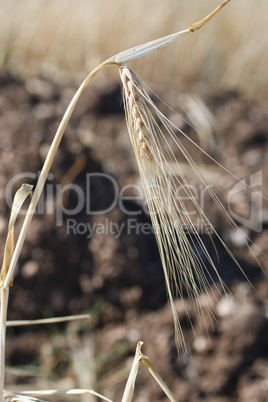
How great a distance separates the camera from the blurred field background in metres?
2.16

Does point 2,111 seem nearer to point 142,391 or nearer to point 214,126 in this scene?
point 214,126

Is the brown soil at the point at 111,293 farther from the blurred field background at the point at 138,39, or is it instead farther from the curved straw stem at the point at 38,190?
the curved straw stem at the point at 38,190

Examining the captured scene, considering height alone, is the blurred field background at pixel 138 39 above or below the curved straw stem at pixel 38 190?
above

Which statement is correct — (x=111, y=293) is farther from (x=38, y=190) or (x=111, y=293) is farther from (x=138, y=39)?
(x=138, y=39)

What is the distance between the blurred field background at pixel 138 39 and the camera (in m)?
2.16

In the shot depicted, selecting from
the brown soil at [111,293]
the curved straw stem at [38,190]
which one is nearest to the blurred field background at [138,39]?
the brown soil at [111,293]

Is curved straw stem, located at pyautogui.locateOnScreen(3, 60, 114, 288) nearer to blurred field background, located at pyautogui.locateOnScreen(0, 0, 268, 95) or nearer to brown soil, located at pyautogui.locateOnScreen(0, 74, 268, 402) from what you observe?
brown soil, located at pyautogui.locateOnScreen(0, 74, 268, 402)

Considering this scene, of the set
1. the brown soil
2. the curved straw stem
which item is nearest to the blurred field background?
the brown soil

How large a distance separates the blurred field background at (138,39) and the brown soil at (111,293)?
0.60 metres

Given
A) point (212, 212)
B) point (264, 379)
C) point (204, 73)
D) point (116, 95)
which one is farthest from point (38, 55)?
point (264, 379)

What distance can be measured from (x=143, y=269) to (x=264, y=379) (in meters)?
0.46

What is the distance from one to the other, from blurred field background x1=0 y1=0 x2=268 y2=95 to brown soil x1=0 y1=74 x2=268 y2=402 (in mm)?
603

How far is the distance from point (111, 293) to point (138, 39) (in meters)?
1.37

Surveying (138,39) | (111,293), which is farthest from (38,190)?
(138,39)
